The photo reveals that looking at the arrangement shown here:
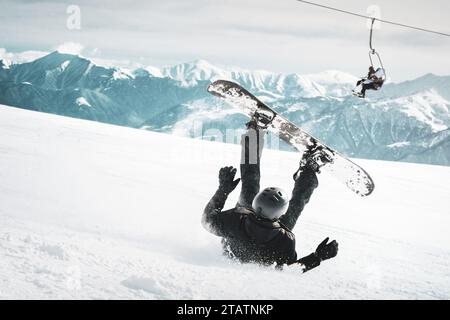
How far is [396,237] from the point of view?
8.59 m

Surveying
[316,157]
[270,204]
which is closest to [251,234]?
[270,204]

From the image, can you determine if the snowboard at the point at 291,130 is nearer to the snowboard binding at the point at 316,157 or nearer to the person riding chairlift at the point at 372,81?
the snowboard binding at the point at 316,157

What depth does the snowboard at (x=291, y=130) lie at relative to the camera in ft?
25.0

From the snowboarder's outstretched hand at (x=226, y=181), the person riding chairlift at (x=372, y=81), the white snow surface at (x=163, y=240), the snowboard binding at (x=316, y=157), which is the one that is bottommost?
the white snow surface at (x=163, y=240)

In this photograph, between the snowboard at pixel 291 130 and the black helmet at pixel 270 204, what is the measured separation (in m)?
2.87

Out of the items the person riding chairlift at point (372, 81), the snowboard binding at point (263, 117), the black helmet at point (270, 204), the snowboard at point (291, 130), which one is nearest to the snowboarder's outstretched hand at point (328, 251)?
the black helmet at point (270, 204)

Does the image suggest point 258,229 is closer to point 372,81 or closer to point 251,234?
point 251,234

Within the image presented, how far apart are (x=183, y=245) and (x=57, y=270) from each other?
2.16 metres

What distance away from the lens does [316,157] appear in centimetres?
732

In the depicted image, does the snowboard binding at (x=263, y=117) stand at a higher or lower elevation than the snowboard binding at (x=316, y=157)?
higher
